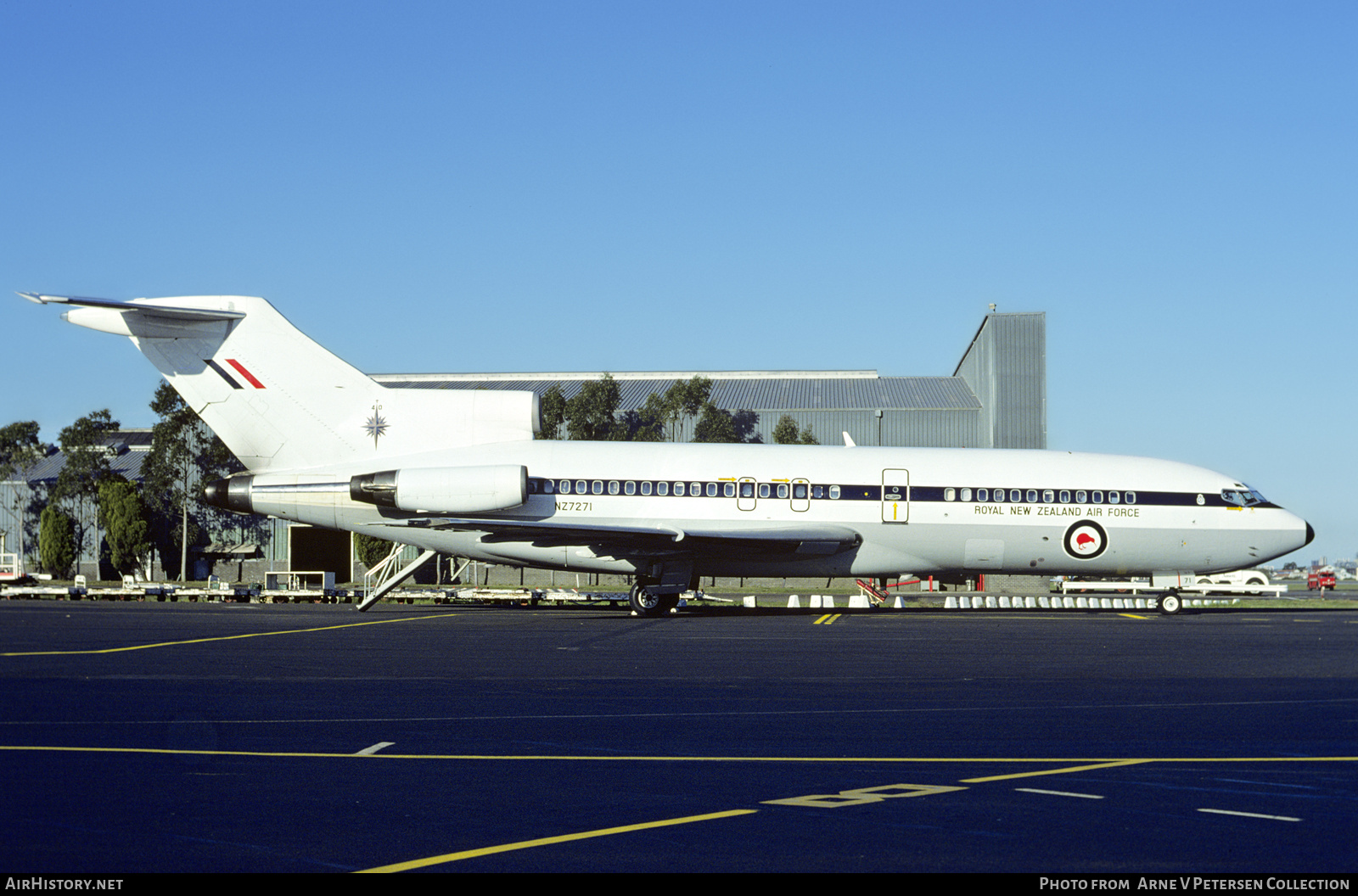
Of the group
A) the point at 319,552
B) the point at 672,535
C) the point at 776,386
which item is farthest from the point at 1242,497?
the point at 319,552

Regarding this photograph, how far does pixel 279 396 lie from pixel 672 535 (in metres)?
10.5

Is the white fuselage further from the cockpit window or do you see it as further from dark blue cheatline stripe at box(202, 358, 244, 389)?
dark blue cheatline stripe at box(202, 358, 244, 389)

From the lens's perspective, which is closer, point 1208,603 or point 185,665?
point 185,665

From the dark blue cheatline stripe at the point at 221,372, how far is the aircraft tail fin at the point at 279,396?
0.02m

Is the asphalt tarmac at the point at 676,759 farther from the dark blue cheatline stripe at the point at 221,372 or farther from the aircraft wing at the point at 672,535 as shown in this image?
the dark blue cheatline stripe at the point at 221,372

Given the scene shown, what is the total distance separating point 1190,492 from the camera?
2852 cm

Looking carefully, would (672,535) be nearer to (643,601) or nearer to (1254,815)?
(643,601)

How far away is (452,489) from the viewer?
27.3 metres

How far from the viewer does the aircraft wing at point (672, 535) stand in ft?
85.8

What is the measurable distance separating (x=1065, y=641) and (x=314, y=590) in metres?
24.2

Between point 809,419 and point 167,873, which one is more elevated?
point 809,419

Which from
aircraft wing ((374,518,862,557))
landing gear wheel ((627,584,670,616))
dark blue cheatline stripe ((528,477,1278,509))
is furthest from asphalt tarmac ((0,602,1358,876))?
dark blue cheatline stripe ((528,477,1278,509))

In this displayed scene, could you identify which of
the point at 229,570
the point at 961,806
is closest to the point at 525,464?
the point at 961,806

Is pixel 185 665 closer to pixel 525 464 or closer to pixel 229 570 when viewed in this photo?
pixel 525 464
